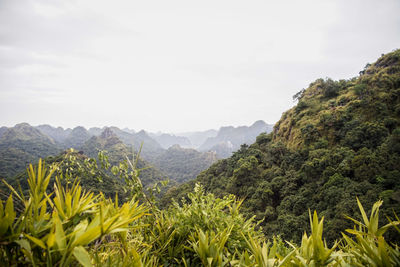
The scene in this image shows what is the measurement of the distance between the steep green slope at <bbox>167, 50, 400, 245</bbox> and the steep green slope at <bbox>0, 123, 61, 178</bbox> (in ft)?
90.6

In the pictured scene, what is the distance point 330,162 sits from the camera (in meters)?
19.7

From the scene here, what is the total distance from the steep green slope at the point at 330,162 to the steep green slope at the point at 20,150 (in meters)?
27.6

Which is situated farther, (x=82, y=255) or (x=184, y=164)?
(x=184, y=164)

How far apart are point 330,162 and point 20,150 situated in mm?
109547

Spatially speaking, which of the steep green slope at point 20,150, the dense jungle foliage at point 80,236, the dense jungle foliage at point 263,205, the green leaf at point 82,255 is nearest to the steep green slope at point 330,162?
the dense jungle foliage at point 263,205

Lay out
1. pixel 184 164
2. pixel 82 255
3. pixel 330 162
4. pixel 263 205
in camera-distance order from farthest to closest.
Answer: pixel 184 164 < pixel 263 205 < pixel 330 162 < pixel 82 255

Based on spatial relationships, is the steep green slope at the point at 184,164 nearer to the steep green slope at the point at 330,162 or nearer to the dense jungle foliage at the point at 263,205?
the dense jungle foliage at the point at 263,205

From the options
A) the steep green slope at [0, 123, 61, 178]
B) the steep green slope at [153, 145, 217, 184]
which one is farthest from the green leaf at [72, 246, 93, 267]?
the steep green slope at [153, 145, 217, 184]

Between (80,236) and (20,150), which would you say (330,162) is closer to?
(80,236)

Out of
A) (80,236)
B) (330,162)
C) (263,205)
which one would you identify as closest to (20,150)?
(263,205)

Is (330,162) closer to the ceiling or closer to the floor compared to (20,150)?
closer to the ceiling

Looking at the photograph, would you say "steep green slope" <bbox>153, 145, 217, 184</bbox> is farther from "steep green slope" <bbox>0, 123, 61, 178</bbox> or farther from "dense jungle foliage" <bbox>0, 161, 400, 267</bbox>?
"dense jungle foliage" <bbox>0, 161, 400, 267</bbox>

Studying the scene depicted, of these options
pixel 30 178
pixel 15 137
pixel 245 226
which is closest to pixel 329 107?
pixel 245 226

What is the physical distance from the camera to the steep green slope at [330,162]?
615 inches
